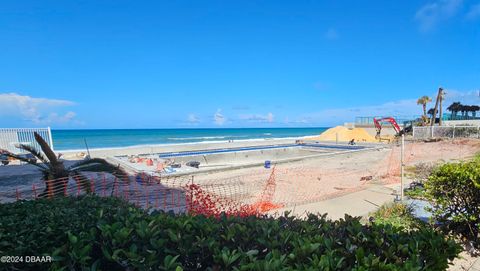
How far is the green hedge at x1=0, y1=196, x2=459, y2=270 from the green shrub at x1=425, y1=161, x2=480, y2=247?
6.64 feet

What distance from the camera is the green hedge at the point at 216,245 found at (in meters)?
1.56

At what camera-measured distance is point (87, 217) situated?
233 cm

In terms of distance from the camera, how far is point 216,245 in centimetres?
176

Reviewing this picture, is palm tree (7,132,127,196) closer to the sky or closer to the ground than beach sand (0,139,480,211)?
closer to the sky

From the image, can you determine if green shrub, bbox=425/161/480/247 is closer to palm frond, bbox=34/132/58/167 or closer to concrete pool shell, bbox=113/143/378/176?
palm frond, bbox=34/132/58/167

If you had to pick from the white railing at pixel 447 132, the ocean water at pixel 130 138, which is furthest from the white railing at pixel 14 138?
the white railing at pixel 447 132

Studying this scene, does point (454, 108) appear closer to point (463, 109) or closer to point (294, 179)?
point (463, 109)

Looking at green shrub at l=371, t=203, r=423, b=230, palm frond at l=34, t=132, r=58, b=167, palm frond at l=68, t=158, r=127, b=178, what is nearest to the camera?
green shrub at l=371, t=203, r=423, b=230

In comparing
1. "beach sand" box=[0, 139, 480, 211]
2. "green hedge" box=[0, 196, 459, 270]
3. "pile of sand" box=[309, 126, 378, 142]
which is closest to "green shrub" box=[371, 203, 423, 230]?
"beach sand" box=[0, 139, 480, 211]

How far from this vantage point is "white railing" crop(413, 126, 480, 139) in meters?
23.3

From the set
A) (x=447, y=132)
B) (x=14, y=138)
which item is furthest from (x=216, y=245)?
(x=447, y=132)

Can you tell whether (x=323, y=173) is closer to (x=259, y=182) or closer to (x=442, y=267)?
(x=259, y=182)

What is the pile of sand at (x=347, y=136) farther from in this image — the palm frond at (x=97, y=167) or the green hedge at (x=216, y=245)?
the green hedge at (x=216, y=245)

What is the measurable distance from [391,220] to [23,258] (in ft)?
16.1
